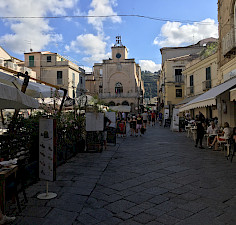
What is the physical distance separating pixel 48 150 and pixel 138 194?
167 cm

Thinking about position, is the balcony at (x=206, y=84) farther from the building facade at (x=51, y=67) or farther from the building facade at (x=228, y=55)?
the building facade at (x=51, y=67)

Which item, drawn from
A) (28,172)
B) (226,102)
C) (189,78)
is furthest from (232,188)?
(189,78)

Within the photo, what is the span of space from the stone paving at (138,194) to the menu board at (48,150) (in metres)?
0.36

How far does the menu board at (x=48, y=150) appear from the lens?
3.81 meters

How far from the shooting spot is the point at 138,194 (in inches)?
150

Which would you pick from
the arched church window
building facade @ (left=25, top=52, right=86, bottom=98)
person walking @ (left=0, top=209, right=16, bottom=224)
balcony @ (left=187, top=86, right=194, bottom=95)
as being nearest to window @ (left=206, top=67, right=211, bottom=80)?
balcony @ (left=187, top=86, right=194, bottom=95)

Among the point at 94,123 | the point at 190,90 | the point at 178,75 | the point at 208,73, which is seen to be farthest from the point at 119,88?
the point at 94,123

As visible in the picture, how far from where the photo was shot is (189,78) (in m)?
23.5

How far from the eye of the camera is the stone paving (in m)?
2.96

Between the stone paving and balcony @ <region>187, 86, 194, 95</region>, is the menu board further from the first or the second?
balcony @ <region>187, 86, 194, 95</region>

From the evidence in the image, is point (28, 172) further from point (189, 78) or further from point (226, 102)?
point (189, 78)

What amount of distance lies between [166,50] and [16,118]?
3314 cm

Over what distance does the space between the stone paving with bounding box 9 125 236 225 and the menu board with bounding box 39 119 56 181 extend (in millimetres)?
364

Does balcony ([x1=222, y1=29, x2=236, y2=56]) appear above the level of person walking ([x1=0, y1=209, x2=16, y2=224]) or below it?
above
